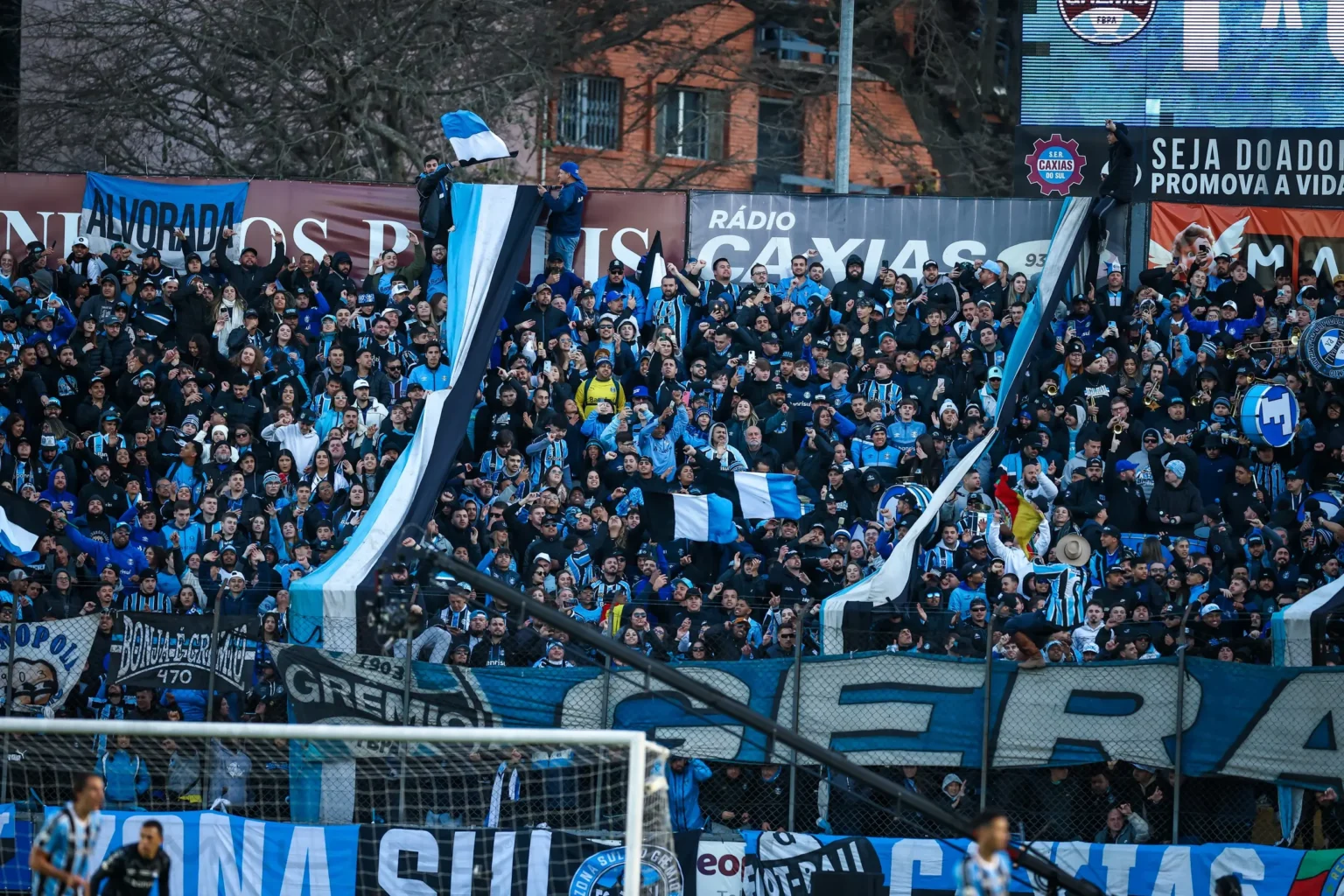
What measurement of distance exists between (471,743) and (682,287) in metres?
7.96

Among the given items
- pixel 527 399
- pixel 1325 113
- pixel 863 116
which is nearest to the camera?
pixel 527 399

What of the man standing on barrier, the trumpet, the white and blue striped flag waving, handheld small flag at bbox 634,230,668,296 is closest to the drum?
the trumpet

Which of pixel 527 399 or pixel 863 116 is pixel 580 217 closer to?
pixel 527 399

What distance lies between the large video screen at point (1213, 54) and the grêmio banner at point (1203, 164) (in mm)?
1625

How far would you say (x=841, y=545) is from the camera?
18.8 m

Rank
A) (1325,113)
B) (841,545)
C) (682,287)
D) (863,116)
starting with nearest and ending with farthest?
1. (841,545)
2. (682,287)
3. (1325,113)
4. (863,116)

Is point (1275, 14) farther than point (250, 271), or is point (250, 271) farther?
point (1275, 14)

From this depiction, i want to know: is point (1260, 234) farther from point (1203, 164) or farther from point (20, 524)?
point (20, 524)

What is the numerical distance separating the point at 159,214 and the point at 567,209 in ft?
18.5

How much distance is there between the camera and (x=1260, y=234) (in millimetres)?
24125

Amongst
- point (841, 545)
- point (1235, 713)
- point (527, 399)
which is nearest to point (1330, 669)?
point (1235, 713)

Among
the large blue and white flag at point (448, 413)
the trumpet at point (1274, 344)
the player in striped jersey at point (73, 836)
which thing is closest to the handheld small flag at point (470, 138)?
the large blue and white flag at point (448, 413)

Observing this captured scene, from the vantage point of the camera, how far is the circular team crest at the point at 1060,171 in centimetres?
2556

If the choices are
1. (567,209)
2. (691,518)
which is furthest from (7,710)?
(567,209)
